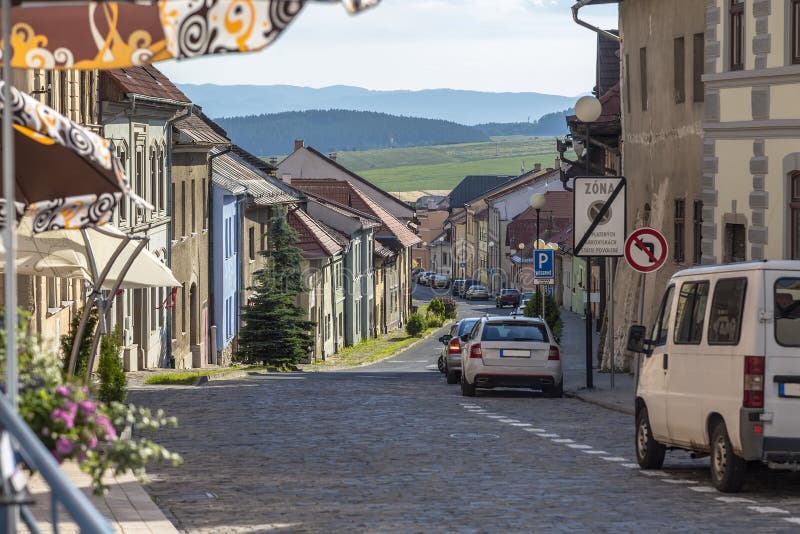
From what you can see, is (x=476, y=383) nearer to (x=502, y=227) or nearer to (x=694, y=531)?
(x=694, y=531)

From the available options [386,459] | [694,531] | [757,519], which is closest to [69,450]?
[694,531]

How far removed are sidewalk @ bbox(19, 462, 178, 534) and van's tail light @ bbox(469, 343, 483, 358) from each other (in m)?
13.7

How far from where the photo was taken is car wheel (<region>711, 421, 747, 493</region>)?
1279 centimetres

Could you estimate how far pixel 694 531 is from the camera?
10773 mm

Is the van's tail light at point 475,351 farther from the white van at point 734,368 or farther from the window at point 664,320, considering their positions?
the white van at point 734,368

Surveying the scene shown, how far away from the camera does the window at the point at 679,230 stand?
103 ft

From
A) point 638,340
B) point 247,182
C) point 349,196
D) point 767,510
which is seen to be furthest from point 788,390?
point 349,196

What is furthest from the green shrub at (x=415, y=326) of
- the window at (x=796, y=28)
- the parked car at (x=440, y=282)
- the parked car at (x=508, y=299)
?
the parked car at (x=440, y=282)

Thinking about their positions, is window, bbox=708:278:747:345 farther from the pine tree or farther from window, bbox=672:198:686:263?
the pine tree

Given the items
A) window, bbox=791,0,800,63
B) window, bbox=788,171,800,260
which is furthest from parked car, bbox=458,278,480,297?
window, bbox=791,0,800,63

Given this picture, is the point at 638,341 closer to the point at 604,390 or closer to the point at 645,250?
the point at 645,250

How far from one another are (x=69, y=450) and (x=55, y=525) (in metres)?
1.35

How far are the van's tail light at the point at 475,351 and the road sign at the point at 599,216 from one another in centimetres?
234

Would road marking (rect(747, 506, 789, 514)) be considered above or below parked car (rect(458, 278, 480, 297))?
above
